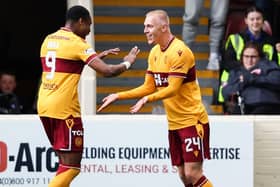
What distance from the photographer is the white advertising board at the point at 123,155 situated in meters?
14.0

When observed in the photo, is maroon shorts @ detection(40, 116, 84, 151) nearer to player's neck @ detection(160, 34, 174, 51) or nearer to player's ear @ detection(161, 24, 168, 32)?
player's neck @ detection(160, 34, 174, 51)

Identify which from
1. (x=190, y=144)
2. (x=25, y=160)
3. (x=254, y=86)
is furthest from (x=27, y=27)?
(x=190, y=144)

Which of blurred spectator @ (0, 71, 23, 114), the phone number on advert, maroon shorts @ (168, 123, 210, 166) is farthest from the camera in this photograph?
blurred spectator @ (0, 71, 23, 114)

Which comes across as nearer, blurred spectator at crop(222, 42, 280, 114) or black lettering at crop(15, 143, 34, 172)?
black lettering at crop(15, 143, 34, 172)

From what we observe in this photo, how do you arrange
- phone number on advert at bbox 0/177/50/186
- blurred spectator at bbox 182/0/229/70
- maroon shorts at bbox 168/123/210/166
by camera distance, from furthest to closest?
blurred spectator at bbox 182/0/229/70 → phone number on advert at bbox 0/177/50/186 → maroon shorts at bbox 168/123/210/166

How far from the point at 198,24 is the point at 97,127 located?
331 cm

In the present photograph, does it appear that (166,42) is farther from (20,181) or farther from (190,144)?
(20,181)

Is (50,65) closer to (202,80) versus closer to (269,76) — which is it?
(269,76)

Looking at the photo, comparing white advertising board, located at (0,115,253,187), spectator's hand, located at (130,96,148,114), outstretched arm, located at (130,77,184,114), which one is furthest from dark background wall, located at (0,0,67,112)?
spectator's hand, located at (130,96,148,114)

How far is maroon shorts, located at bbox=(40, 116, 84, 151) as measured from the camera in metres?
12.4

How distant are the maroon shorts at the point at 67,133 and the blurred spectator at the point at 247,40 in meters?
3.59

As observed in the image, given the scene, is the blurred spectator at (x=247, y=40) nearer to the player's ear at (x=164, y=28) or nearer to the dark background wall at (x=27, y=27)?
the player's ear at (x=164, y=28)

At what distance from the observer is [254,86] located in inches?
596

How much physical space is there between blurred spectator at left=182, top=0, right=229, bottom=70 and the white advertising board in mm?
2524
